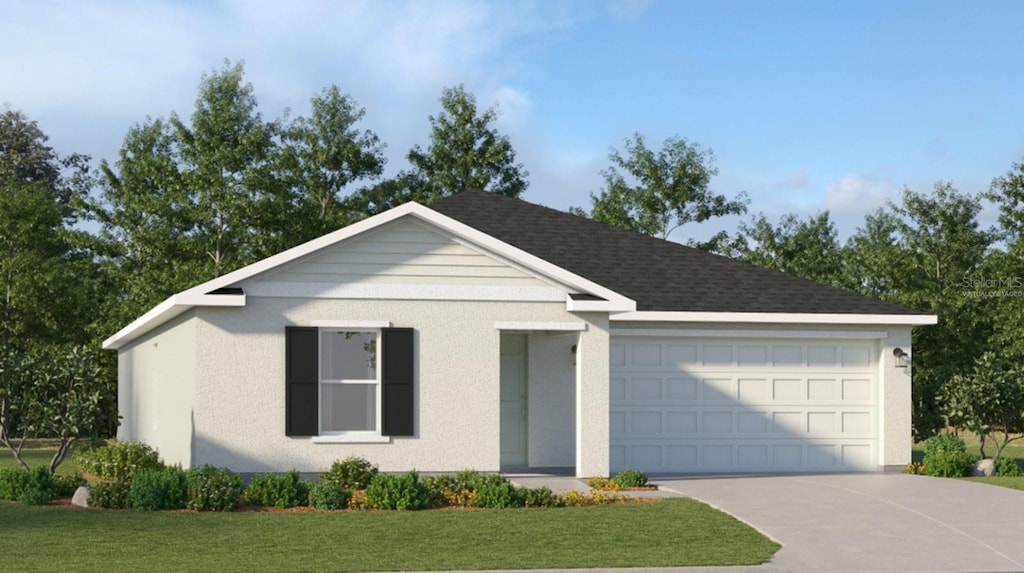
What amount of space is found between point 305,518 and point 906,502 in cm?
767

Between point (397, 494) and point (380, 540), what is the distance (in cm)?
275

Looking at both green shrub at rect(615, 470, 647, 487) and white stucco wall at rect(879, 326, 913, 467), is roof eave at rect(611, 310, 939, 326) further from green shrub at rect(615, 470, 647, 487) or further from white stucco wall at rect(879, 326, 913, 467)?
green shrub at rect(615, 470, 647, 487)

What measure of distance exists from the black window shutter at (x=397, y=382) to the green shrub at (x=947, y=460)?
29.5ft

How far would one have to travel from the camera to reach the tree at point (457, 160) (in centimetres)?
4159

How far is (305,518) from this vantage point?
15.9 metres

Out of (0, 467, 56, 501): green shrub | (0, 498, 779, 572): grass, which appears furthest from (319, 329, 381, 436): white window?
(0, 498, 779, 572): grass

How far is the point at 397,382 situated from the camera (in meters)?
19.4

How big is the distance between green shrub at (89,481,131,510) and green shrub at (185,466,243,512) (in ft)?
2.63

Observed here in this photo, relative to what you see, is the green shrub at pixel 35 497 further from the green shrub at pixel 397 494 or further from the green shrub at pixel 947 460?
the green shrub at pixel 947 460

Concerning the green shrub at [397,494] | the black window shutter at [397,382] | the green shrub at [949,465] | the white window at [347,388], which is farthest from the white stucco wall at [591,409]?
the white window at [347,388]

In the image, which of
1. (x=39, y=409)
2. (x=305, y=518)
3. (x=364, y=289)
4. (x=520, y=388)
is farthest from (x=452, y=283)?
(x=39, y=409)

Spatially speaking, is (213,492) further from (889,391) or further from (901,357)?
(901,357)

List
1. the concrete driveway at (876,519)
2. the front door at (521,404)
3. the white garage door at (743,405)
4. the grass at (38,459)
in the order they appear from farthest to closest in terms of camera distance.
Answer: the grass at (38,459) < the white garage door at (743,405) < the front door at (521,404) < the concrete driveway at (876,519)

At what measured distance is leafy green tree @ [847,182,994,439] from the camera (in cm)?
3778
